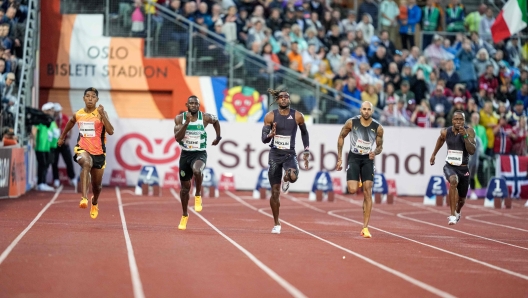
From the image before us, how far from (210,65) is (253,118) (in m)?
1.92

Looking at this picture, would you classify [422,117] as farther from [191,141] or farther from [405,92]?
[191,141]

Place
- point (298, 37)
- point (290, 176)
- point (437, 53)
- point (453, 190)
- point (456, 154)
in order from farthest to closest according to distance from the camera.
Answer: point (437, 53) → point (298, 37) → point (456, 154) → point (453, 190) → point (290, 176)

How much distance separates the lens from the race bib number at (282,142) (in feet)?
50.1

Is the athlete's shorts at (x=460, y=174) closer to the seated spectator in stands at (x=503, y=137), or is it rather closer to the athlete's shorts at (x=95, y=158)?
the athlete's shorts at (x=95, y=158)

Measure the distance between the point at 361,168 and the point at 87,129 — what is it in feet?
14.1

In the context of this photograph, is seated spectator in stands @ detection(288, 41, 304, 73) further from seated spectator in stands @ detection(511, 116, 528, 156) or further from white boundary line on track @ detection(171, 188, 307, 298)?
white boundary line on track @ detection(171, 188, 307, 298)

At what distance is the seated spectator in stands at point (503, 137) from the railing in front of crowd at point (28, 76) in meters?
12.7

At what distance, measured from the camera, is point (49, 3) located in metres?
28.1

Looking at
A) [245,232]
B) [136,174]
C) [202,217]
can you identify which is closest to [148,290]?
[245,232]

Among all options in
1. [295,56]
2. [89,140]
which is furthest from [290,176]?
[295,56]

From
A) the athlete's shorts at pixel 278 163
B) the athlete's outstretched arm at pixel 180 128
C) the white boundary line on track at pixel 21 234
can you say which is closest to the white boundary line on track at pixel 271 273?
the athlete's shorts at pixel 278 163

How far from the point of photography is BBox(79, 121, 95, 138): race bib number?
15.5m

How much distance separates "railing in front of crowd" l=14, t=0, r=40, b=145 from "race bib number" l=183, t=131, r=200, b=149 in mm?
9256

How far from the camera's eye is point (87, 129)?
51.0 ft
